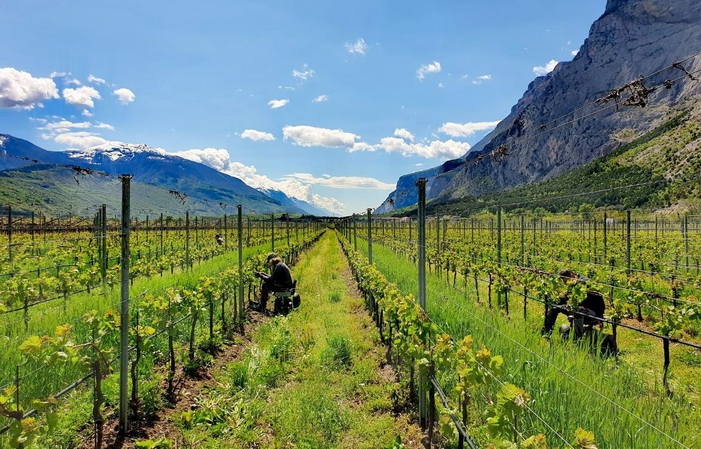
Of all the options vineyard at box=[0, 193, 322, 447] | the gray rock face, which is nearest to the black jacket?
vineyard at box=[0, 193, 322, 447]

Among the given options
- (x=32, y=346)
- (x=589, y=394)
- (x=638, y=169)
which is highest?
(x=638, y=169)

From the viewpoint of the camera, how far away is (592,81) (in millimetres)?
157625

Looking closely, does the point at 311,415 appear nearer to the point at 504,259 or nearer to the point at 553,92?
the point at 504,259

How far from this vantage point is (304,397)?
501 cm

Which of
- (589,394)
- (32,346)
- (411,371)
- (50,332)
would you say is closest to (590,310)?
(589,394)

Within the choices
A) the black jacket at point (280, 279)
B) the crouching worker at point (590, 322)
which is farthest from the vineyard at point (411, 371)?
the black jacket at point (280, 279)

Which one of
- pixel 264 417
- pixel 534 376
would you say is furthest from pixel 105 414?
pixel 534 376

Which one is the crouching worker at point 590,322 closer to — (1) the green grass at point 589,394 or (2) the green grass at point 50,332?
(1) the green grass at point 589,394

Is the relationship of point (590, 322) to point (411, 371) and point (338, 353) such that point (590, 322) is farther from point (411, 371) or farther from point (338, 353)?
point (338, 353)

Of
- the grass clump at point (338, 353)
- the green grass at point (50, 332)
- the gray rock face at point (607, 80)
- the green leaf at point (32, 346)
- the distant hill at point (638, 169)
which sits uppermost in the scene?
the gray rock face at point (607, 80)

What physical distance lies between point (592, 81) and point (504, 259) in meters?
178

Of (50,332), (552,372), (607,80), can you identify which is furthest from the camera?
(607,80)

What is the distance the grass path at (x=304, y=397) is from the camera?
167 inches

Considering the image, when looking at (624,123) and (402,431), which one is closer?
(402,431)
